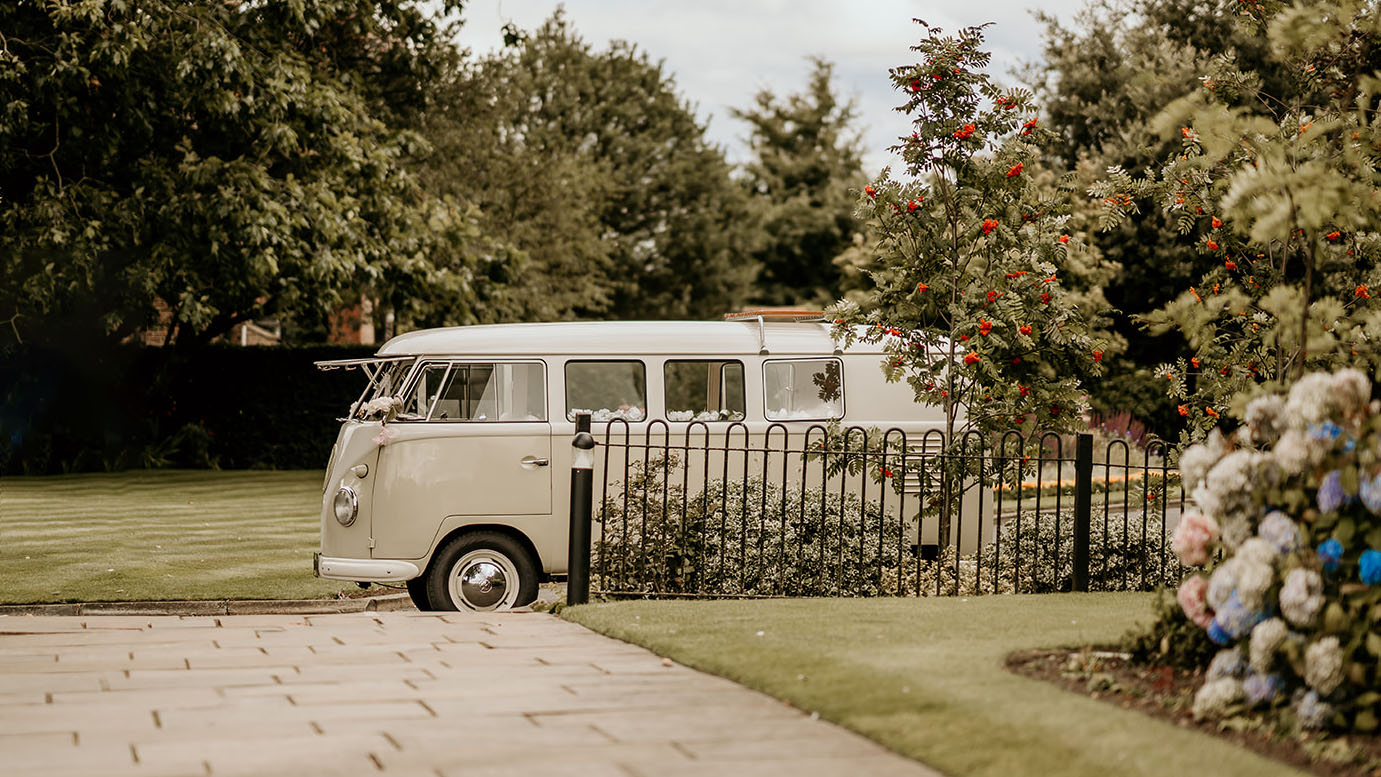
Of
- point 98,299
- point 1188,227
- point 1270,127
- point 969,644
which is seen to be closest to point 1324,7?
point 1270,127

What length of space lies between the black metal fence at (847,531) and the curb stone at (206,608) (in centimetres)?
231

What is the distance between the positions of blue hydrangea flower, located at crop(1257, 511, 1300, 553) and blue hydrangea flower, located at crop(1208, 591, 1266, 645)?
0.23 metres

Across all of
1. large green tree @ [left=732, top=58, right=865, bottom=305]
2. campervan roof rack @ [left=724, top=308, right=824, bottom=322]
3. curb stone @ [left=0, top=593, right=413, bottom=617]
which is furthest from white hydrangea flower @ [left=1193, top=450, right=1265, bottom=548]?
large green tree @ [left=732, top=58, right=865, bottom=305]

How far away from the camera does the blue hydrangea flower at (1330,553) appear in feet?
15.2

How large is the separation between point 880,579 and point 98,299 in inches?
650

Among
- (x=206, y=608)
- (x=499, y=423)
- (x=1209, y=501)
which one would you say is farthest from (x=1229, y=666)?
(x=206, y=608)

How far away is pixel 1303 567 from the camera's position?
15.5ft

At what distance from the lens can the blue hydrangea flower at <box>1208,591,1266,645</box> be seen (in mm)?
4789

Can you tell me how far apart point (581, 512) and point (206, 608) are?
3909mm

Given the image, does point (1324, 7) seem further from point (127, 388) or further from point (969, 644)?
point (127, 388)

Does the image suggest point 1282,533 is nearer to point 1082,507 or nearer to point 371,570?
point 1082,507

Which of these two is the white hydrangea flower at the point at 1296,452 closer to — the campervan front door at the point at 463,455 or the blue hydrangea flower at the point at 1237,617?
the blue hydrangea flower at the point at 1237,617

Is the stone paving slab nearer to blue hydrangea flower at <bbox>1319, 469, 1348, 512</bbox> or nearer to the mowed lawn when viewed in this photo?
blue hydrangea flower at <bbox>1319, 469, 1348, 512</bbox>

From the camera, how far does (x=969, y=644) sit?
6.07 meters
